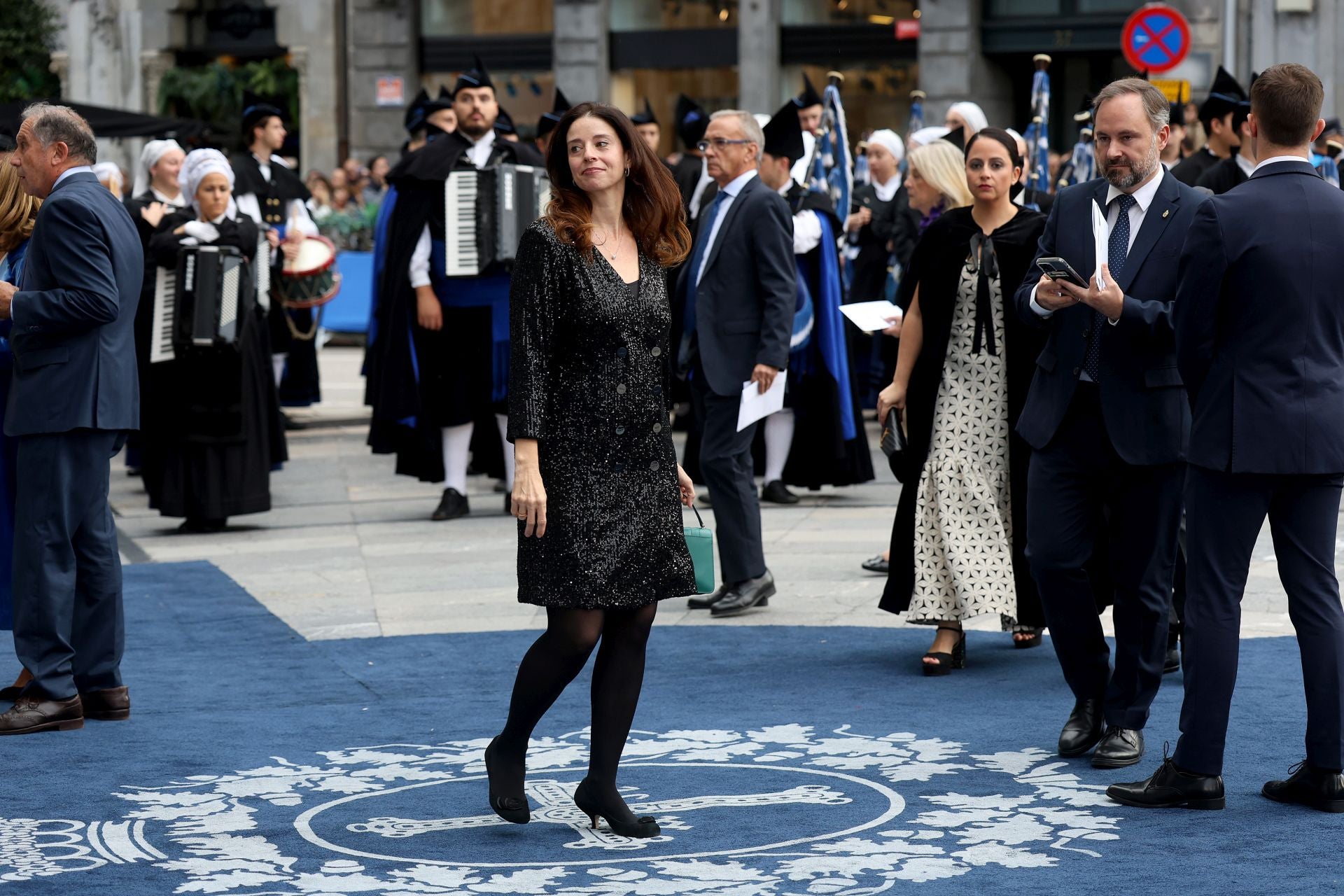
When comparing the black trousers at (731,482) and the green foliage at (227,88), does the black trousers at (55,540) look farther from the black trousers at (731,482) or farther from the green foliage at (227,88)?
the green foliage at (227,88)

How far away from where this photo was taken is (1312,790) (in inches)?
221

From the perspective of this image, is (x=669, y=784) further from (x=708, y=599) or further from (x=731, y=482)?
(x=708, y=599)

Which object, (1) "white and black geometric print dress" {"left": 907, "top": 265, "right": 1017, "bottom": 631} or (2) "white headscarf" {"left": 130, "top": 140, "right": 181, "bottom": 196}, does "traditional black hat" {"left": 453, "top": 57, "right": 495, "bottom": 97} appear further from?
(1) "white and black geometric print dress" {"left": 907, "top": 265, "right": 1017, "bottom": 631}

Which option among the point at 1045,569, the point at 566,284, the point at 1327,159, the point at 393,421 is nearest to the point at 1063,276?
the point at 1045,569

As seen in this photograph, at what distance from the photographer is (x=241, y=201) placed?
45.9ft

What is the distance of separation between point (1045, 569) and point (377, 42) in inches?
1000

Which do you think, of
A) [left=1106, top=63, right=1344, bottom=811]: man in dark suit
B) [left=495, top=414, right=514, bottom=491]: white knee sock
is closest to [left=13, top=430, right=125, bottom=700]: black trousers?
[left=1106, top=63, right=1344, bottom=811]: man in dark suit

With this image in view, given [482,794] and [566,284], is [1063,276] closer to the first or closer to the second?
[566,284]

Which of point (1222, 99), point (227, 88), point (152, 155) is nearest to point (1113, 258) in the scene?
point (1222, 99)

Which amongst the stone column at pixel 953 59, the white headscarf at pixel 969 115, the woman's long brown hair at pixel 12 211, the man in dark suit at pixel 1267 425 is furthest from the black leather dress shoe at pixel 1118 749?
the stone column at pixel 953 59

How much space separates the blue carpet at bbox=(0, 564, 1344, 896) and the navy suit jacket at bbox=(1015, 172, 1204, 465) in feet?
3.18

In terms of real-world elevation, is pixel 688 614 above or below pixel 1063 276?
below

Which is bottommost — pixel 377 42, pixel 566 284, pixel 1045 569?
pixel 1045 569

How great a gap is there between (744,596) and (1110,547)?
9.10 feet
